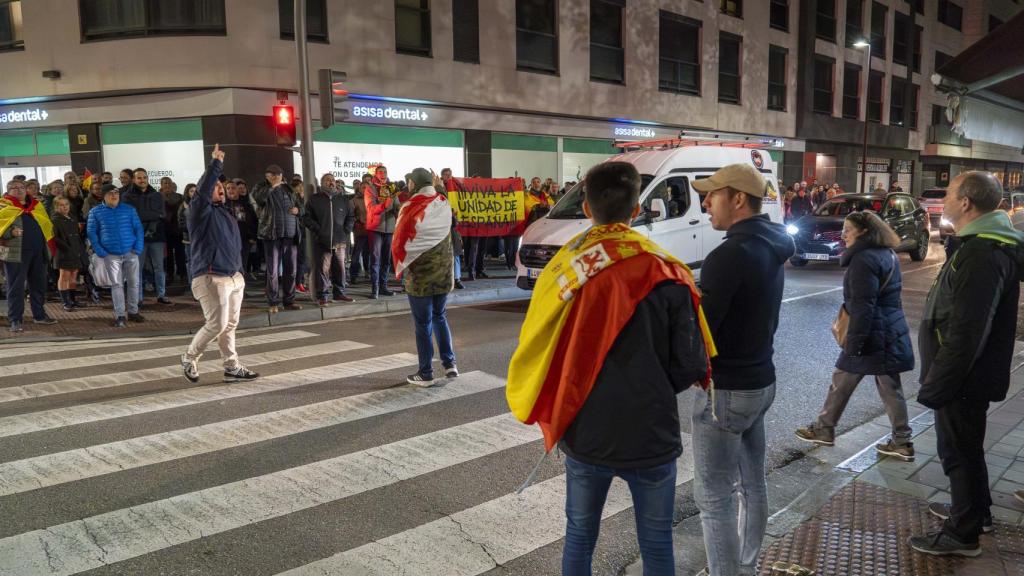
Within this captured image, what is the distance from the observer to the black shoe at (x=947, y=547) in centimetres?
360

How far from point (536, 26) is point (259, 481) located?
750 inches

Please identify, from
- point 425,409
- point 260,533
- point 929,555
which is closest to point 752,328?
point 929,555

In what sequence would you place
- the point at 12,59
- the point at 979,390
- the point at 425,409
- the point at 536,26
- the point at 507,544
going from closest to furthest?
the point at 979,390
the point at 507,544
the point at 425,409
the point at 12,59
the point at 536,26

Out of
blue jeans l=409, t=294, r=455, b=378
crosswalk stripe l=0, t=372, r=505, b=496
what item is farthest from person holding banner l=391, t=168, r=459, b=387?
crosswalk stripe l=0, t=372, r=505, b=496

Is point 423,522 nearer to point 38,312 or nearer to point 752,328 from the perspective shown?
point 752,328

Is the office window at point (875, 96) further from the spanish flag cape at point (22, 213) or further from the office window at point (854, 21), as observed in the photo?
the spanish flag cape at point (22, 213)

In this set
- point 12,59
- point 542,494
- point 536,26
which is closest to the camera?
point 542,494

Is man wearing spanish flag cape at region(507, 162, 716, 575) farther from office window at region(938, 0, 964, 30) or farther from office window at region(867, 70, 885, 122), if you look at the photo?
office window at region(938, 0, 964, 30)

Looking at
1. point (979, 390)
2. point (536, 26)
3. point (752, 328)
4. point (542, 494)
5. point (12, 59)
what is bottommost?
point (542, 494)

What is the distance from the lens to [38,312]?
1053 cm

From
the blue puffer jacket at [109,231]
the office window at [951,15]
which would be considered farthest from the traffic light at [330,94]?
the office window at [951,15]

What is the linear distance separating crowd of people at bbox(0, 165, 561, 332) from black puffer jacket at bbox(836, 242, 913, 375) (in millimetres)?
6110

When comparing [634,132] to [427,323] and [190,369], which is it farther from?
[190,369]

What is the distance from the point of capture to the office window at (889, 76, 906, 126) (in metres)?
38.9
